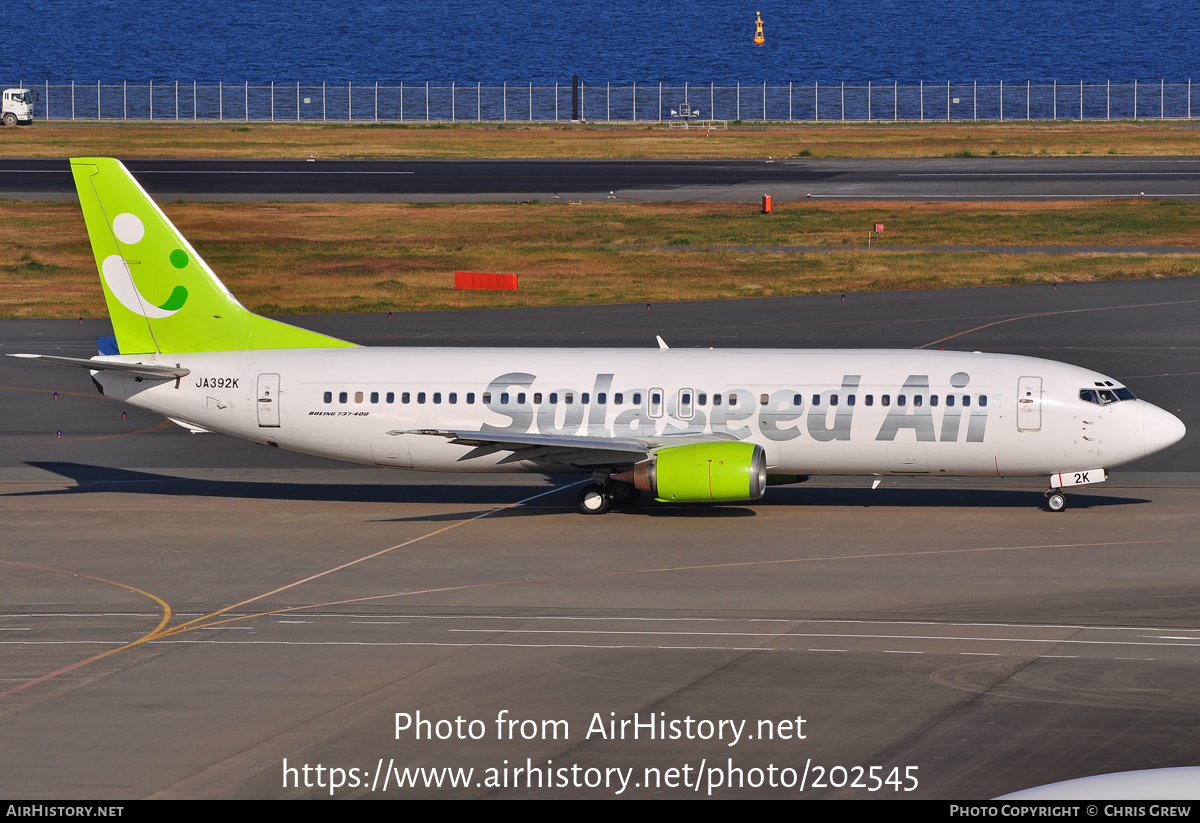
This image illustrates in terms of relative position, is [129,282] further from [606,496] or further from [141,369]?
[606,496]

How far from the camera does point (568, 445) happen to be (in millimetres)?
38000

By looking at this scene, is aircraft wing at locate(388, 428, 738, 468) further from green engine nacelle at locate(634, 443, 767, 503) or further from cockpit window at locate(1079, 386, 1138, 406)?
cockpit window at locate(1079, 386, 1138, 406)

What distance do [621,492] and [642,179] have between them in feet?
250

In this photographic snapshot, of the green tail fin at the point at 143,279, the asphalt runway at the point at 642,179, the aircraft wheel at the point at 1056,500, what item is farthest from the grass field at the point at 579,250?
the aircraft wheel at the point at 1056,500

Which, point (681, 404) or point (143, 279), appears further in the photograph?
point (143, 279)

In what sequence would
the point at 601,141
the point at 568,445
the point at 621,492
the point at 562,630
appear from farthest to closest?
the point at 601,141, the point at 621,492, the point at 568,445, the point at 562,630

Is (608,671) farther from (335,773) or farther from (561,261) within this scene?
(561,261)

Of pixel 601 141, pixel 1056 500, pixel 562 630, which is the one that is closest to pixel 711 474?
pixel 562 630

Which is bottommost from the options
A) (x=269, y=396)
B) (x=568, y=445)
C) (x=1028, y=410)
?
(x=568, y=445)

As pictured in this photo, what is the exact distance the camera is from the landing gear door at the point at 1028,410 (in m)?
38.2

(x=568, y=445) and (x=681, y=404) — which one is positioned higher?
(x=681, y=404)

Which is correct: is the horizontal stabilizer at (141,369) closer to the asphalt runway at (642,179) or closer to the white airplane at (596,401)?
the white airplane at (596,401)

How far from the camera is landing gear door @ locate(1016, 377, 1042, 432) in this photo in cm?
3816
